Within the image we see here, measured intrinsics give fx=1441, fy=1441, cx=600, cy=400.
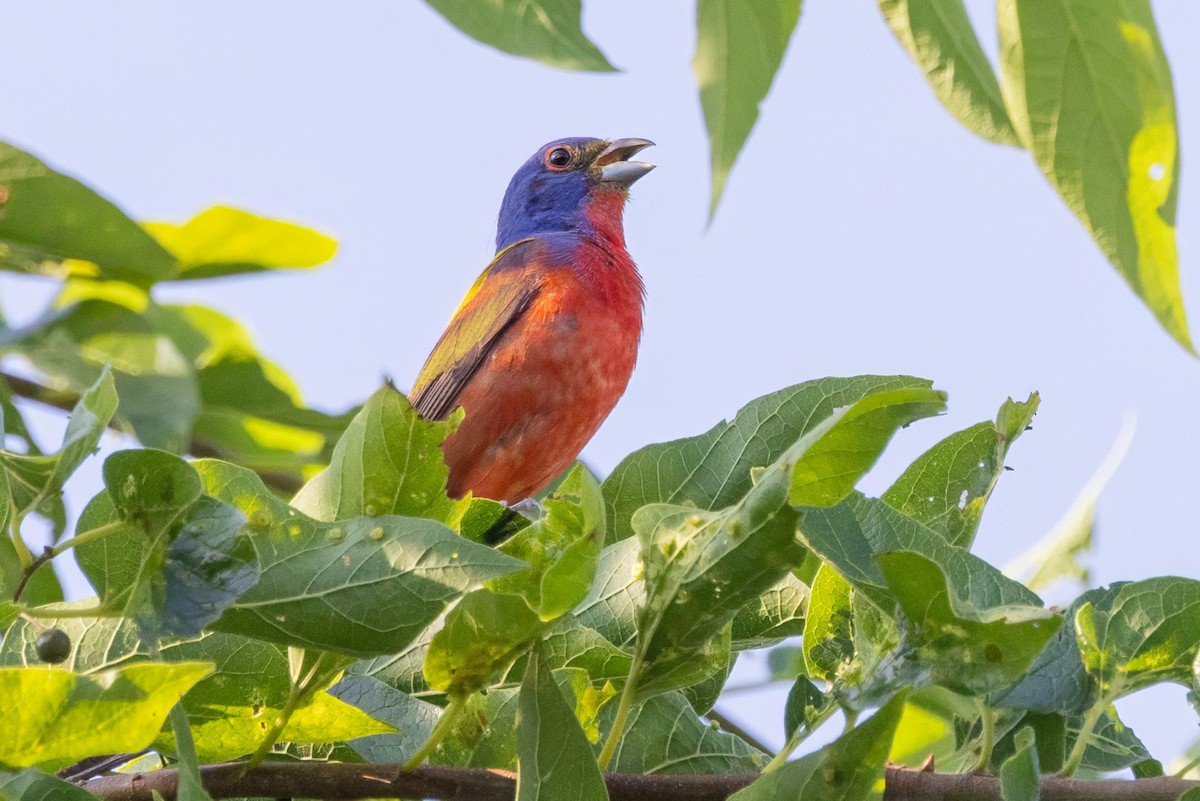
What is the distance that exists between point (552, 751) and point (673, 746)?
1.51 ft

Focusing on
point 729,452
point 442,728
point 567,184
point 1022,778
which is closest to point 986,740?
point 1022,778

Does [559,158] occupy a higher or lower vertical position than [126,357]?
higher

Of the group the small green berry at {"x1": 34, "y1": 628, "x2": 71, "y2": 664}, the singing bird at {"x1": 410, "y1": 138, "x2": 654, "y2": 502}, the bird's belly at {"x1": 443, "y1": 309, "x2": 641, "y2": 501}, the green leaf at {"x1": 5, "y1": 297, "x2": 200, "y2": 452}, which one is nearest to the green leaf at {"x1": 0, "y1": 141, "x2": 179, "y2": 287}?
the green leaf at {"x1": 5, "y1": 297, "x2": 200, "y2": 452}

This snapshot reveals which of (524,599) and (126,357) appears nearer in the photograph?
(524,599)

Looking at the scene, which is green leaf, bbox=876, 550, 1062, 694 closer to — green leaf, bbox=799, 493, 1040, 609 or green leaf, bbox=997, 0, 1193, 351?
green leaf, bbox=799, 493, 1040, 609

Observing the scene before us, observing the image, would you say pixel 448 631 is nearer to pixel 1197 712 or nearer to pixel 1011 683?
pixel 1011 683

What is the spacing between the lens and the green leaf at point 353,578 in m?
1.65

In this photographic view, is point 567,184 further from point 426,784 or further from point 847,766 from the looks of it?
point 847,766

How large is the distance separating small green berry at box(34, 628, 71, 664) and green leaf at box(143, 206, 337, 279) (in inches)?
65.8

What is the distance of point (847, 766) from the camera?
5.56 ft

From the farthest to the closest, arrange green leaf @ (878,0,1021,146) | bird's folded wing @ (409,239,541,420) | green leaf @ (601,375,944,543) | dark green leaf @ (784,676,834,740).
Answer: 1. bird's folded wing @ (409,239,541,420)
2. green leaf @ (601,375,944,543)
3. dark green leaf @ (784,676,834,740)
4. green leaf @ (878,0,1021,146)

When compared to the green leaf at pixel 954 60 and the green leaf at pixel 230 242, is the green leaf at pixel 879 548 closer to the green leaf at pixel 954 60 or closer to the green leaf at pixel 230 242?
the green leaf at pixel 954 60

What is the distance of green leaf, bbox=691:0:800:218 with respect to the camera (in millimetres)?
1722

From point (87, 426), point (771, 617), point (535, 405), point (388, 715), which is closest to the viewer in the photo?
point (87, 426)
